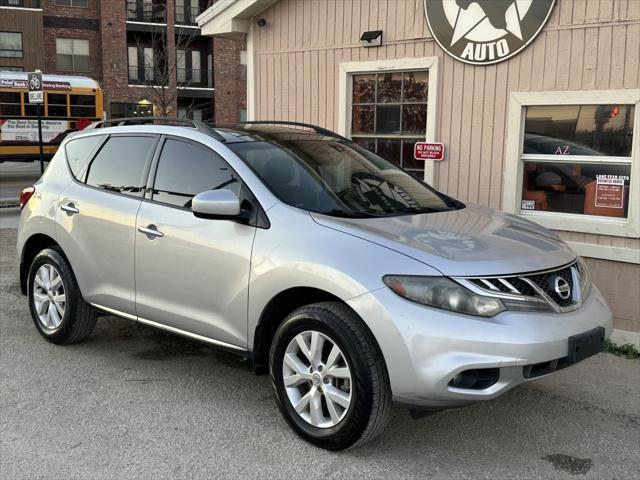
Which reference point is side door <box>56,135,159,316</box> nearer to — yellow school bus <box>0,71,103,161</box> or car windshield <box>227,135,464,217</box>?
car windshield <box>227,135,464,217</box>

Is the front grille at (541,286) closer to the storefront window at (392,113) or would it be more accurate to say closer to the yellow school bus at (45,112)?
the storefront window at (392,113)

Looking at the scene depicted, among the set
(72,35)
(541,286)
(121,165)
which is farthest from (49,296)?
(72,35)

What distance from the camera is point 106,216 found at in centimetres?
462

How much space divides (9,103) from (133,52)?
14.6m

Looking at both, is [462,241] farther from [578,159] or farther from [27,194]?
[27,194]

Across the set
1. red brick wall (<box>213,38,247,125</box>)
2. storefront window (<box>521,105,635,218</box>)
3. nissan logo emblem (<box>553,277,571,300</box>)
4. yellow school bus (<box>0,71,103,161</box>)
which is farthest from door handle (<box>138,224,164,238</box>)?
red brick wall (<box>213,38,247,125</box>)

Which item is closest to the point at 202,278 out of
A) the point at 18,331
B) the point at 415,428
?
the point at 415,428

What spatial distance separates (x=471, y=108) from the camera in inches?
249

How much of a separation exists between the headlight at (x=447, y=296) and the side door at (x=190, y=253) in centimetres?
103

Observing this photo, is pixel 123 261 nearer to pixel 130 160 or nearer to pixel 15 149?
pixel 130 160

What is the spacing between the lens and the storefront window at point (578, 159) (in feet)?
18.4

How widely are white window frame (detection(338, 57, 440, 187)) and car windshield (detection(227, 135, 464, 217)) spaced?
1.93 metres

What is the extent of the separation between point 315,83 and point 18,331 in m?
3.97

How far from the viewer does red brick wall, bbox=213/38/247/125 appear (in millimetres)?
36281
